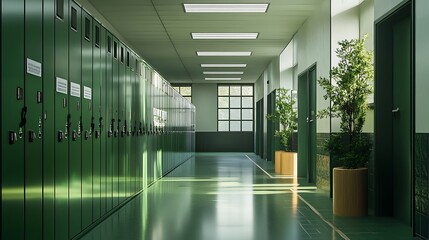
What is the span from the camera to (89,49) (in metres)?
5.58

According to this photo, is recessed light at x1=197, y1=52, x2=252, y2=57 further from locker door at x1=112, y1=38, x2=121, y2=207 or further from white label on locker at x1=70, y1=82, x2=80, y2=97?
white label on locker at x1=70, y1=82, x2=80, y2=97

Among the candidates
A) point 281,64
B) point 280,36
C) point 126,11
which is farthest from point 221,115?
point 126,11

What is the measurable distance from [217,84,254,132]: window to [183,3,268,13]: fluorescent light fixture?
17.0 m

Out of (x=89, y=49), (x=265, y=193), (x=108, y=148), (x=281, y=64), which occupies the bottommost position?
(x=265, y=193)

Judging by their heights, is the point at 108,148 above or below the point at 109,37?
below

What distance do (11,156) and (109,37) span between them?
3.38 metres

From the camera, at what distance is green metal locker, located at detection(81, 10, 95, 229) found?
17.5ft

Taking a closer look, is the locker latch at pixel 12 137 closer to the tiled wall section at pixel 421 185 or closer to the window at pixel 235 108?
the tiled wall section at pixel 421 185

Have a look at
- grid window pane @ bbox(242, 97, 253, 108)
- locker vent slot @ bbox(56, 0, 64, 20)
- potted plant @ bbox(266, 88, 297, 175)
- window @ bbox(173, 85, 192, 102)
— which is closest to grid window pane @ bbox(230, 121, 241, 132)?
grid window pane @ bbox(242, 97, 253, 108)

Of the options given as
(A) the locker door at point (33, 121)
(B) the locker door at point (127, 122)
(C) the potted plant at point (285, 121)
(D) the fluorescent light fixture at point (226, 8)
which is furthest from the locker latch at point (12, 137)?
(C) the potted plant at point (285, 121)

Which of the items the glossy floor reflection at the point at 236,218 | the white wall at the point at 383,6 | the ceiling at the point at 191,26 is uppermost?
the ceiling at the point at 191,26

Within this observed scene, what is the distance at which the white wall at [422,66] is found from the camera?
484 centimetres

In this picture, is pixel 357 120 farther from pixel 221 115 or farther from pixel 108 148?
pixel 221 115

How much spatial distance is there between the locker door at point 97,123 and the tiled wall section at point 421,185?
3.33 metres
